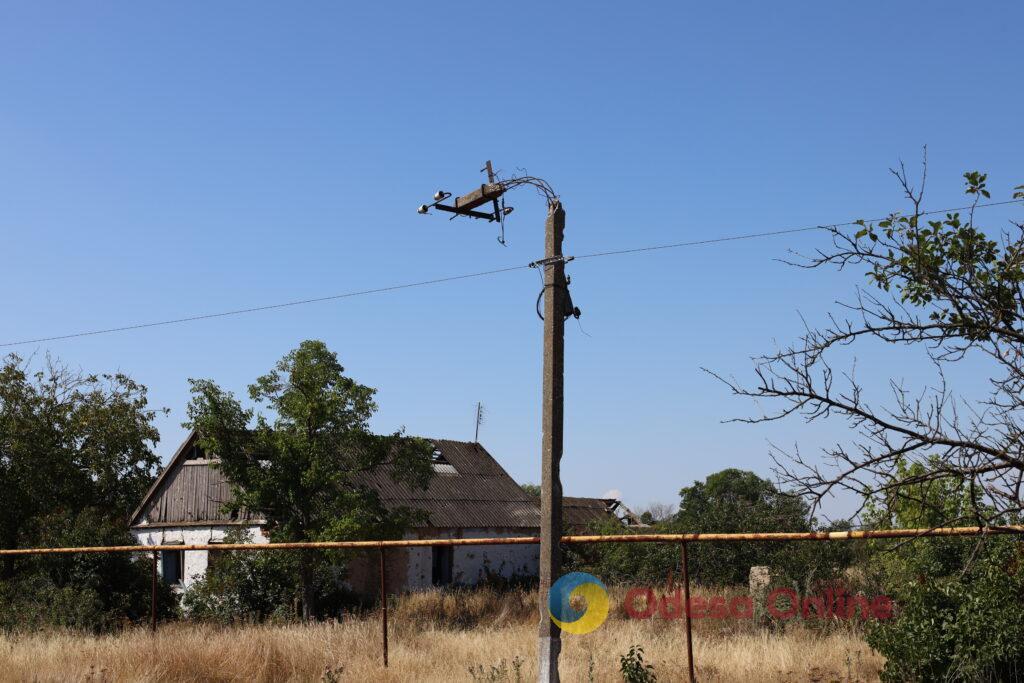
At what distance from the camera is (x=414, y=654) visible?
11.9 m

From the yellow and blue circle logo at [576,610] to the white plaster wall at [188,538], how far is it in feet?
51.3

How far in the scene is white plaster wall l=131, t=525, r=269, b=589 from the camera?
27.9m

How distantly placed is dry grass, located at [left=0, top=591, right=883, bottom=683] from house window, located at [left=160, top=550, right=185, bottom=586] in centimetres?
1536

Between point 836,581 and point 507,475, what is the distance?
19743 mm

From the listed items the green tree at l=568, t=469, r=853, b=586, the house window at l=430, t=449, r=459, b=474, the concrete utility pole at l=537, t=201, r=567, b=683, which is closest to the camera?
the concrete utility pole at l=537, t=201, r=567, b=683

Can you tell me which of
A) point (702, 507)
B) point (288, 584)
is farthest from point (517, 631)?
point (702, 507)

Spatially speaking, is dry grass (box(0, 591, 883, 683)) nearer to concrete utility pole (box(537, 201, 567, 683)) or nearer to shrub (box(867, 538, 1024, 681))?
shrub (box(867, 538, 1024, 681))

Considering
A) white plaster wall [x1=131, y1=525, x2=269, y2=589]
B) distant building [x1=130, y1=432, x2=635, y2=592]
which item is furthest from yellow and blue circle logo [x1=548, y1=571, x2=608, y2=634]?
white plaster wall [x1=131, y1=525, x2=269, y2=589]

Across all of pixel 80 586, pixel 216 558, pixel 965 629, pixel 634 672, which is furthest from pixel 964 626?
pixel 80 586

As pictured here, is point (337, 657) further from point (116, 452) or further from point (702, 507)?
point (116, 452)

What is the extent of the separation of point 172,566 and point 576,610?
1957 cm

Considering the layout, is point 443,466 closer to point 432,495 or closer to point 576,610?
point 432,495

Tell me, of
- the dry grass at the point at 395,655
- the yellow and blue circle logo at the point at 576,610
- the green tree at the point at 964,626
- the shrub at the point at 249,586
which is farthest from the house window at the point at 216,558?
the green tree at the point at 964,626

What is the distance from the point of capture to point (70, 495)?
3108 cm
